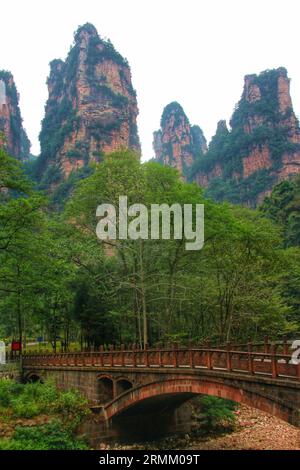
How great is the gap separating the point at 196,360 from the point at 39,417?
9.26m

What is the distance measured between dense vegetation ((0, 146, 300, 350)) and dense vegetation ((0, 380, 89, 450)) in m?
5.52

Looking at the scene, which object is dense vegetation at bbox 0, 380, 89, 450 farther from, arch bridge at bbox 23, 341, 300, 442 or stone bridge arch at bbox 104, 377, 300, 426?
stone bridge arch at bbox 104, 377, 300, 426

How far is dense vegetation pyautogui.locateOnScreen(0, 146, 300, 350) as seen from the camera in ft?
85.4

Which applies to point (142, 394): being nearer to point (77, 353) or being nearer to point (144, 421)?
point (144, 421)

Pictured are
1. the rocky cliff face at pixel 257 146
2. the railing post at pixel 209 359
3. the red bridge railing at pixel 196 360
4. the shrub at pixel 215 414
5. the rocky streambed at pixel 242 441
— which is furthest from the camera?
the rocky cliff face at pixel 257 146

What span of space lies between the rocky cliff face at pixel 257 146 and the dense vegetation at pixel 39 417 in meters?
96.4

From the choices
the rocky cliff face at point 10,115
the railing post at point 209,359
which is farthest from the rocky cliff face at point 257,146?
Result: the railing post at point 209,359

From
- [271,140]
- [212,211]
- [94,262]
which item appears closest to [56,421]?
[94,262]

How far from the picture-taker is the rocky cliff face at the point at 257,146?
4488 inches

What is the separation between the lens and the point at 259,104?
4993 inches

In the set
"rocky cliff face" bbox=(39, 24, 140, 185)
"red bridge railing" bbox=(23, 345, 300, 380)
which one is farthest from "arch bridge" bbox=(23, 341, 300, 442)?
"rocky cliff face" bbox=(39, 24, 140, 185)

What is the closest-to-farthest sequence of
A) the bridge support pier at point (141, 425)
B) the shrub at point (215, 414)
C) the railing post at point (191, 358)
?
the railing post at point (191, 358)
the bridge support pier at point (141, 425)
the shrub at point (215, 414)

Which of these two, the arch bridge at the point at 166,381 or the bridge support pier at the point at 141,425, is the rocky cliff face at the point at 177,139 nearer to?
the arch bridge at the point at 166,381

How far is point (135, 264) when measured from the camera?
2958 cm
